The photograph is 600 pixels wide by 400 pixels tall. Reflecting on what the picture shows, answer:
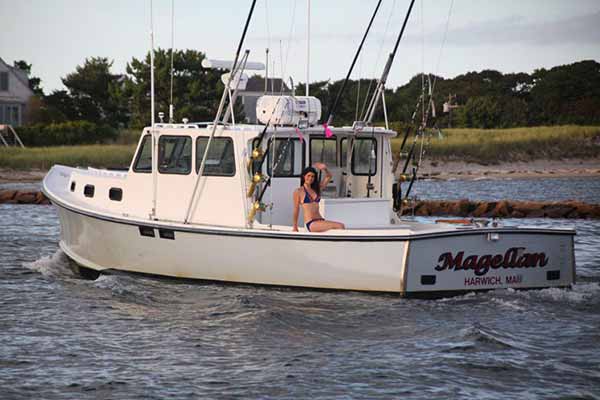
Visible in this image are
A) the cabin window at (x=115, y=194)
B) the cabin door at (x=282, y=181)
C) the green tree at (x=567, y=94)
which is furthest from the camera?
the green tree at (x=567, y=94)

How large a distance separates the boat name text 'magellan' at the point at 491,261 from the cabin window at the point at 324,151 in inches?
104

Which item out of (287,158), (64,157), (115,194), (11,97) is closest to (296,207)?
(287,158)

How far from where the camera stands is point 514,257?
12.3 meters

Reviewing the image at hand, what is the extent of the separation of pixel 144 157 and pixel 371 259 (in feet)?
12.7

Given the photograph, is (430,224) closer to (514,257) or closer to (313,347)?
(514,257)

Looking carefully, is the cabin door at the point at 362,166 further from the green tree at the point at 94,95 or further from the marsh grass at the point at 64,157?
the green tree at the point at 94,95

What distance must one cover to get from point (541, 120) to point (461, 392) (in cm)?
5592

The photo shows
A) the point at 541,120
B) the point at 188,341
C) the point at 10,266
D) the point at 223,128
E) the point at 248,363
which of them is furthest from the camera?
the point at 541,120

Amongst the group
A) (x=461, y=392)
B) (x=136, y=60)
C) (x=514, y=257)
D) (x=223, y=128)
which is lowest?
(x=461, y=392)

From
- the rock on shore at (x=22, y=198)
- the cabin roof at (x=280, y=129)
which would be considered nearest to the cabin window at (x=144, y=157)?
the cabin roof at (x=280, y=129)

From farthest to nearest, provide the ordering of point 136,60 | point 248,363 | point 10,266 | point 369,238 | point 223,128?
Result: point 136,60
point 10,266
point 223,128
point 369,238
point 248,363

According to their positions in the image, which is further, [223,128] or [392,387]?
[223,128]

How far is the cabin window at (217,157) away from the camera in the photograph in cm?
1335

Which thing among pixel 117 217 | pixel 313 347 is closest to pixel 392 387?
pixel 313 347
